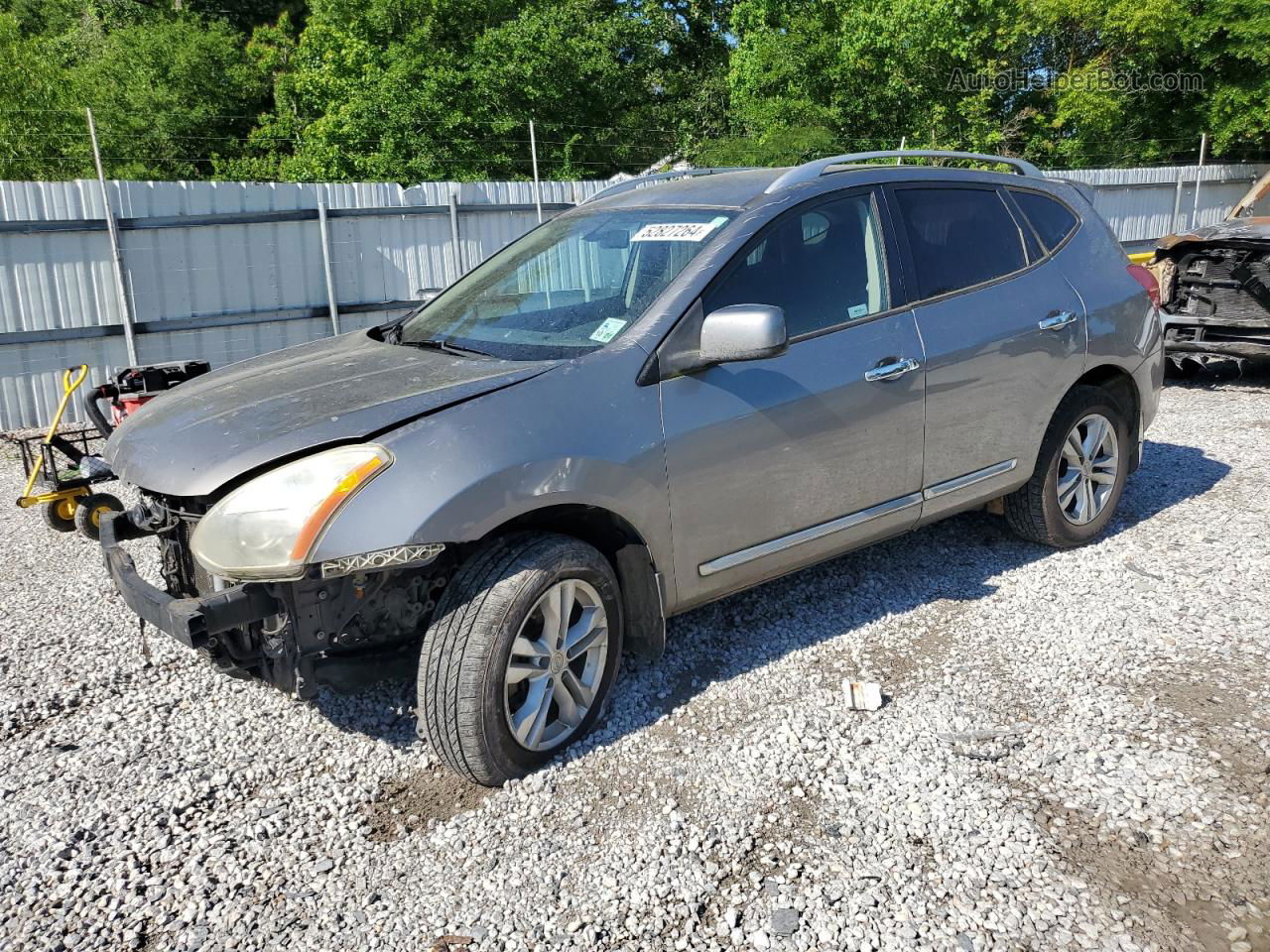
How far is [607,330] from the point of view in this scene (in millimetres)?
3549

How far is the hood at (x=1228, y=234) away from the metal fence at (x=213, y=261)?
6747 millimetres

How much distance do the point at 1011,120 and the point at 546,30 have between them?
35.1 feet

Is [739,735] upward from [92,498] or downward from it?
downward

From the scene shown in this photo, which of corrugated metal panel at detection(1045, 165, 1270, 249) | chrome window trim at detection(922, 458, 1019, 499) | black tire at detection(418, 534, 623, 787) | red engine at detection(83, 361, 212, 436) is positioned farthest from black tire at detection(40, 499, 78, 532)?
corrugated metal panel at detection(1045, 165, 1270, 249)

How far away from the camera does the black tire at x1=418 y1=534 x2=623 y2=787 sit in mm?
3070

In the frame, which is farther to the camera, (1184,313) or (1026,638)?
(1184,313)

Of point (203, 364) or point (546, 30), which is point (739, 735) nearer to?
point (203, 364)

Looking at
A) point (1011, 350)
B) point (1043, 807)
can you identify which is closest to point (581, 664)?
point (1043, 807)

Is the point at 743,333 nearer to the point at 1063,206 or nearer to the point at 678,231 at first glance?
the point at 678,231

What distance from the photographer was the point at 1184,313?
29.2ft

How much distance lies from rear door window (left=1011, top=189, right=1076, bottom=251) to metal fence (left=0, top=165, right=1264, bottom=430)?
7178mm

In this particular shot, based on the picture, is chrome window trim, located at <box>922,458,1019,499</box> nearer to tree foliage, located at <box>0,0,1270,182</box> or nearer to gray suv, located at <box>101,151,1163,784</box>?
gray suv, located at <box>101,151,1163,784</box>

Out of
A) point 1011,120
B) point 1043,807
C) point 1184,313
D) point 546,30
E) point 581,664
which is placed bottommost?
point 1043,807

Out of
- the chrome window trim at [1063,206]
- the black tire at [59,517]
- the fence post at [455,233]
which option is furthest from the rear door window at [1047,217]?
the fence post at [455,233]
